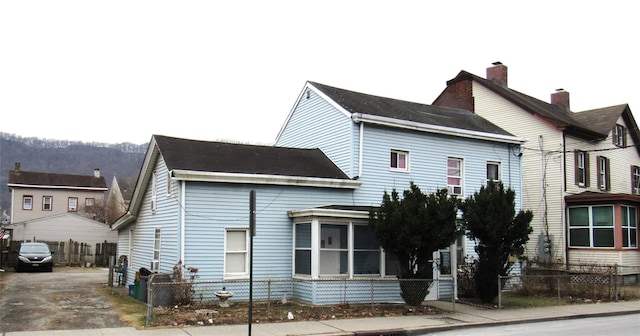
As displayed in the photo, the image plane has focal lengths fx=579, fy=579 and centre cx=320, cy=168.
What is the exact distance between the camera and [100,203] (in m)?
58.0

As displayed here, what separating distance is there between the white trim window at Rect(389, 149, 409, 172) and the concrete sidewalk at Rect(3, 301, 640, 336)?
17.4 feet

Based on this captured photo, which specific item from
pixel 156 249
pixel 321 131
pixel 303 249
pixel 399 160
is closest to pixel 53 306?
pixel 156 249

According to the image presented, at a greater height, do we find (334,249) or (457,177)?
(457,177)

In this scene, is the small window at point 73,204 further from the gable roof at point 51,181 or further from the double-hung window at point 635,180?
the double-hung window at point 635,180

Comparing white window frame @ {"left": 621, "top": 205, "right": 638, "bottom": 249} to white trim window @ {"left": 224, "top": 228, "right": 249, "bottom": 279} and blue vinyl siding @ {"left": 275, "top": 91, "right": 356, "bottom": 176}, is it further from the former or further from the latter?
white trim window @ {"left": 224, "top": 228, "right": 249, "bottom": 279}

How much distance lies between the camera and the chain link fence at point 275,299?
14.4 m

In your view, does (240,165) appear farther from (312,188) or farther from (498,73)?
(498,73)

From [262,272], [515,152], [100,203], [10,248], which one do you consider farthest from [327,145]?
[100,203]

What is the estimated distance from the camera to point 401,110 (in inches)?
933

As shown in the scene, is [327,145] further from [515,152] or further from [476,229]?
[515,152]

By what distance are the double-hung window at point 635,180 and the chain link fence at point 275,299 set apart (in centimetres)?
2118

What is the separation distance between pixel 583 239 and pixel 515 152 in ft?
19.5

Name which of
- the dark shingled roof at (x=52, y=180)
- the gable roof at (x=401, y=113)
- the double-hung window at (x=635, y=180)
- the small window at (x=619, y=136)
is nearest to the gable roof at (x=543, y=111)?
the small window at (x=619, y=136)

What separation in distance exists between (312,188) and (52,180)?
4561cm
